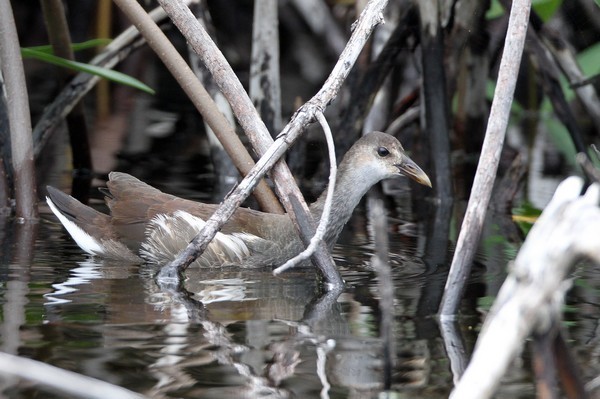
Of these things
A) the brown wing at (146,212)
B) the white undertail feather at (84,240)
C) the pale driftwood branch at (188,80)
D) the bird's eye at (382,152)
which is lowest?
the white undertail feather at (84,240)

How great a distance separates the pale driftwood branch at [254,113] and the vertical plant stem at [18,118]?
50.3 inches

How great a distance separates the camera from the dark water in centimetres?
343

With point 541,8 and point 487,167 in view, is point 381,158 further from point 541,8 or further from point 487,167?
point 487,167

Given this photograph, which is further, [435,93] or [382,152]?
[435,93]

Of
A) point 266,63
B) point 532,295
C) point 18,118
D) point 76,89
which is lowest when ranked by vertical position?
point 532,295

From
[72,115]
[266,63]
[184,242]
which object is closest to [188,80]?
[184,242]

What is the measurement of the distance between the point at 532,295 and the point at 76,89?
17.4 feet

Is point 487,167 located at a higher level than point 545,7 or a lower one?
lower

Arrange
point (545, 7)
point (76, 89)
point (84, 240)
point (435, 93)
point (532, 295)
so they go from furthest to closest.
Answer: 1. point (76, 89)
2. point (435, 93)
3. point (545, 7)
4. point (84, 240)
5. point (532, 295)

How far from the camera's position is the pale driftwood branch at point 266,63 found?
24.1ft

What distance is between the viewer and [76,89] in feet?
23.6

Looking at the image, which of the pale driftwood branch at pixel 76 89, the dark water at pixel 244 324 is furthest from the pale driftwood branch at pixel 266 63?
the dark water at pixel 244 324

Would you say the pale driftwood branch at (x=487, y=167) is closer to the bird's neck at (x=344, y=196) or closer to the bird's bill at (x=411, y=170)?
the bird's neck at (x=344, y=196)

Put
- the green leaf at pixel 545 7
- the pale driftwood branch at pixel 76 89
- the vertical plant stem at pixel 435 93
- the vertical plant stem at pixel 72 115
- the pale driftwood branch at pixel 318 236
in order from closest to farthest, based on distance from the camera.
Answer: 1. the pale driftwood branch at pixel 318 236
2. the green leaf at pixel 545 7
3. the vertical plant stem at pixel 72 115
4. the vertical plant stem at pixel 435 93
5. the pale driftwood branch at pixel 76 89
